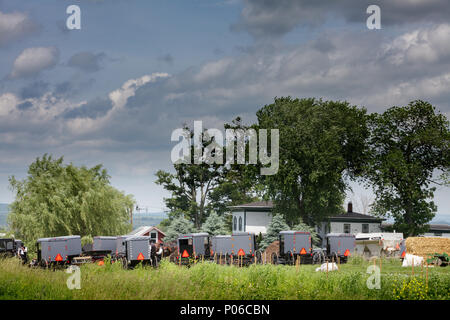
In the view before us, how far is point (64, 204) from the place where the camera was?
174ft

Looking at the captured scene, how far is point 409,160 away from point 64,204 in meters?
35.6

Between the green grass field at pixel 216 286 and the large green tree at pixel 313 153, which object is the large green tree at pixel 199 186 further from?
the green grass field at pixel 216 286

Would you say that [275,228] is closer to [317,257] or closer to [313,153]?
[313,153]

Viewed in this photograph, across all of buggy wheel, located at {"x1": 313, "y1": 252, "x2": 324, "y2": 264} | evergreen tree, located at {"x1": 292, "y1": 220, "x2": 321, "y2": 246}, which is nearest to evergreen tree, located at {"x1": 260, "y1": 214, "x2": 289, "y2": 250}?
evergreen tree, located at {"x1": 292, "y1": 220, "x2": 321, "y2": 246}

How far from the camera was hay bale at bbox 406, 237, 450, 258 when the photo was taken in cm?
3716

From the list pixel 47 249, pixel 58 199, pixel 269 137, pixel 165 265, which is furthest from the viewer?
pixel 269 137

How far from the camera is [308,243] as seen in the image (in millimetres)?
41000

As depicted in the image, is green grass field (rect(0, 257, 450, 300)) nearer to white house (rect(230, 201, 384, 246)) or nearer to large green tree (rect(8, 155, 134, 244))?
large green tree (rect(8, 155, 134, 244))

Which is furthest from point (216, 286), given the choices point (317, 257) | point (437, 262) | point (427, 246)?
point (317, 257)

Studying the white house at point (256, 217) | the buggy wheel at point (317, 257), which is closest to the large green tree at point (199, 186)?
the white house at point (256, 217)
